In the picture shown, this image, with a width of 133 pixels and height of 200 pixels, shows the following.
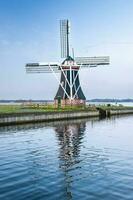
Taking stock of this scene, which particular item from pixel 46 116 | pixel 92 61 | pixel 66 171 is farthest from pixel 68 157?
pixel 92 61

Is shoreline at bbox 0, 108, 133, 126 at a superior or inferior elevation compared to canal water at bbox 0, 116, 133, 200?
superior

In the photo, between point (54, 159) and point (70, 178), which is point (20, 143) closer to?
point (54, 159)

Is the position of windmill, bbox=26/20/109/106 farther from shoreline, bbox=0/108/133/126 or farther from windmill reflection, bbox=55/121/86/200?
windmill reflection, bbox=55/121/86/200

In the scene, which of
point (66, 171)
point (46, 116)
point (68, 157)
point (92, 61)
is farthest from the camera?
point (92, 61)

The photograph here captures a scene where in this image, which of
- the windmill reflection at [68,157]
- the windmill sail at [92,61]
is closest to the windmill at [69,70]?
the windmill sail at [92,61]

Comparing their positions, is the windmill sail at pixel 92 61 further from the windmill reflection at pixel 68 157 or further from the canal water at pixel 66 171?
the canal water at pixel 66 171

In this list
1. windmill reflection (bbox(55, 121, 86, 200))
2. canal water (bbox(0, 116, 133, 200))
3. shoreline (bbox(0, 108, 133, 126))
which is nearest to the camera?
canal water (bbox(0, 116, 133, 200))

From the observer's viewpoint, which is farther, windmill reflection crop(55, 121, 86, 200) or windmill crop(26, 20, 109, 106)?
windmill crop(26, 20, 109, 106)

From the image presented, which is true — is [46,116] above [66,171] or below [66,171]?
above

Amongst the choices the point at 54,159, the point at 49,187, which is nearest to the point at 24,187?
the point at 49,187

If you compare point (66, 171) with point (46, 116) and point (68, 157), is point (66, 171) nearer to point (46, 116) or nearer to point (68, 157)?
point (68, 157)

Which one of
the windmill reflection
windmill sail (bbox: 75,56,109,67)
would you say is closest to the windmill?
windmill sail (bbox: 75,56,109,67)

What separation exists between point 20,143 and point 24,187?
2098 centimetres

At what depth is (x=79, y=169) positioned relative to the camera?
90.2 ft
